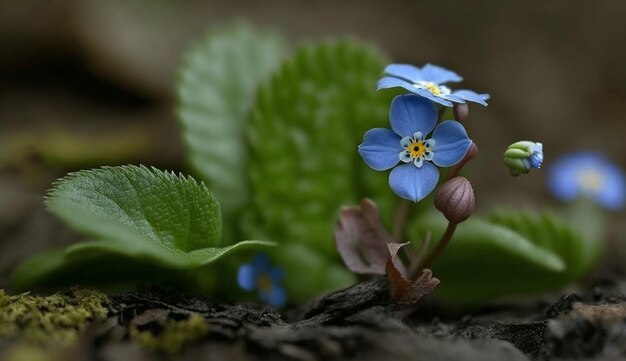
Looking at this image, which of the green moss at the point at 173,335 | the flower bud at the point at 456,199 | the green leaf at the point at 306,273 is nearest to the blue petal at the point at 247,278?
the green leaf at the point at 306,273

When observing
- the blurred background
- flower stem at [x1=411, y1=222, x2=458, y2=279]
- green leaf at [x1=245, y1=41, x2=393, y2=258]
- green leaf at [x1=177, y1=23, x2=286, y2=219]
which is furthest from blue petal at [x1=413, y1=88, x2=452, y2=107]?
the blurred background

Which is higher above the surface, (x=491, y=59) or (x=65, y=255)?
(x=491, y=59)

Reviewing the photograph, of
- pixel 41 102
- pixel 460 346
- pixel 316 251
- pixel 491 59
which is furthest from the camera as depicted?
pixel 491 59

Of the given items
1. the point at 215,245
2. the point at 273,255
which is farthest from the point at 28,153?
the point at 215,245

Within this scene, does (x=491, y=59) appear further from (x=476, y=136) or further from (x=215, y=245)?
(x=215, y=245)

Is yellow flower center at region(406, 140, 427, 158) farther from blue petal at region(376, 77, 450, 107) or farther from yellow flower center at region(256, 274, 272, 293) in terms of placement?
yellow flower center at region(256, 274, 272, 293)
